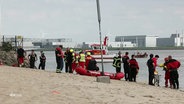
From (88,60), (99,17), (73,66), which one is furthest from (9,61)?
(99,17)

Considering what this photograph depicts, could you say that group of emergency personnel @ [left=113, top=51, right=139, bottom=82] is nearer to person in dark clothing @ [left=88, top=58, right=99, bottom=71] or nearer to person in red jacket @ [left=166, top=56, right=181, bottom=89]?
person in dark clothing @ [left=88, top=58, right=99, bottom=71]

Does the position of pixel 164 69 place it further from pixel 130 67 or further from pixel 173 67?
pixel 130 67

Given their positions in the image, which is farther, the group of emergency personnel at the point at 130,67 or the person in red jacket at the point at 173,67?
the group of emergency personnel at the point at 130,67

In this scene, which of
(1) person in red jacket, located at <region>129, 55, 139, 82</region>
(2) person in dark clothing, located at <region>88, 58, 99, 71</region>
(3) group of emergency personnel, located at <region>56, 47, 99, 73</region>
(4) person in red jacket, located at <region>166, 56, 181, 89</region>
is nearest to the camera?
(4) person in red jacket, located at <region>166, 56, 181, 89</region>

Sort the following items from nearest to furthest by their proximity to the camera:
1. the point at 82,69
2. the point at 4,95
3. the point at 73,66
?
the point at 4,95, the point at 82,69, the point at 73,66

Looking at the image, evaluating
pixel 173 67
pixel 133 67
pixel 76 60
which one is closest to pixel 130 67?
pixel 133 67

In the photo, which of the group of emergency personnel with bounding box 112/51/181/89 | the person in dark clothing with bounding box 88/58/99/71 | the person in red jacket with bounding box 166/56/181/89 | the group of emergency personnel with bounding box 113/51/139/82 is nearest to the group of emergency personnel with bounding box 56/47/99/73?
the person in dark clothing with bounding box 88/58/99/71

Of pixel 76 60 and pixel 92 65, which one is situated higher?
pixel 76 60

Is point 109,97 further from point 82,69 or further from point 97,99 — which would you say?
point 82,69

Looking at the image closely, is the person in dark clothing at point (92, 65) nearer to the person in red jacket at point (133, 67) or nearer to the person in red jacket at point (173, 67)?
the person in red jacket at point (133, 67)

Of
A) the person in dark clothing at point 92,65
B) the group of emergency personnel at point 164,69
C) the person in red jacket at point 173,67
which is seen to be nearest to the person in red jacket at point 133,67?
the group of emergency personnel at point 164,69

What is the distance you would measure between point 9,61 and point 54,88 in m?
25.0

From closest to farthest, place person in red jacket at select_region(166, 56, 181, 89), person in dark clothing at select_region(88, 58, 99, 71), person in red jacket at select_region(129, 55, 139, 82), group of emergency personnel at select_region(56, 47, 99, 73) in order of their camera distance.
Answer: person in red jacket at select_region(166, 56, 181, 89)
person in red jacket at select_region(129, 55, 139, 82)
group of emergency personnel at select_region(56, 47, 99, 73)
person in dark clothing at select_region(88, 58, 99, 71)

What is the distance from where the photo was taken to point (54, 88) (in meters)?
14.9
